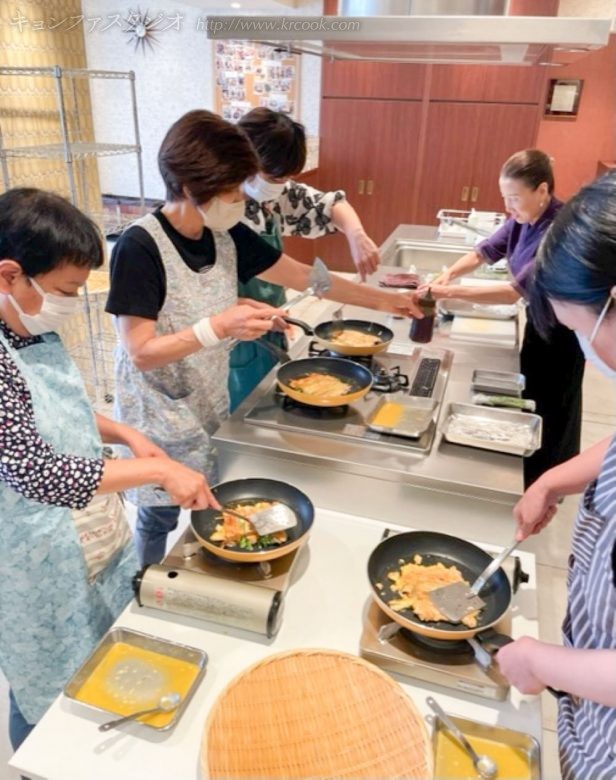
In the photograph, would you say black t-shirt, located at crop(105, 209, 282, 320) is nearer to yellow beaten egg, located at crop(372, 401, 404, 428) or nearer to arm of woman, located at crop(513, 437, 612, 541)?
yellow beaten egg, located at crop(372, 401, 404, 428)

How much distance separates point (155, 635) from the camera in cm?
105

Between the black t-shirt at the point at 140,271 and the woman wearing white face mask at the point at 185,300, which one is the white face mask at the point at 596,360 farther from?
the black t-shirt at the point at 140,271

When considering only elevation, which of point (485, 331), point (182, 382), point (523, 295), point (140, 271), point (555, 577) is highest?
point (140, 271)

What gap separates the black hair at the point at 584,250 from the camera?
2.27 feet

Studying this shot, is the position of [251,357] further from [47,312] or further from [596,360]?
[596,360]

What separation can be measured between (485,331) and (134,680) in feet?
6.00

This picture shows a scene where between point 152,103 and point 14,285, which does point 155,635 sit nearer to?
point 14,285

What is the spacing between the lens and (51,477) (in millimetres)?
997

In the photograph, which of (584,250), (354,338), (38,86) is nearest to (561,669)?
(584,250)

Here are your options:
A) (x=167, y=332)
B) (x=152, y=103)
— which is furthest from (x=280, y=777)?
(x=152, y=103)

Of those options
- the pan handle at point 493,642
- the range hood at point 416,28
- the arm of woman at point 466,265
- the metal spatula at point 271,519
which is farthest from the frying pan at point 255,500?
the arm of woman at point 466,265

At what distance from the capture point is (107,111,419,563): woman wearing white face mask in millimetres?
1426

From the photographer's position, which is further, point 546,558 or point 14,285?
point 546,558

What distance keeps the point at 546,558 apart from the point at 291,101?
5904 millimetres
